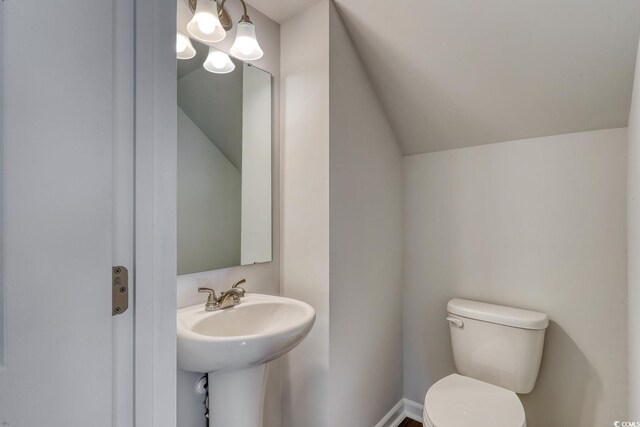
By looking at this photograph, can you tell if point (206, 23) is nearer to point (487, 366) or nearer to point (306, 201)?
point (306, 201)

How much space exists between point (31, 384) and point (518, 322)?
66.4 inches

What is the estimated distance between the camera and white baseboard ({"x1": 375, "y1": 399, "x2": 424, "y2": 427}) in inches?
70.9

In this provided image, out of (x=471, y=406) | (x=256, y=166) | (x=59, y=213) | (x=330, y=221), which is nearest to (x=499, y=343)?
(x=471, y=406)

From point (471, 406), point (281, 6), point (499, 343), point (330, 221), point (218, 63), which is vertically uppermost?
point (281, 6)

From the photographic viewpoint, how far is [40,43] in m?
0.49

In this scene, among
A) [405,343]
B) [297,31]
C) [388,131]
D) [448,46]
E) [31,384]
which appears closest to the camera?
[31,384]

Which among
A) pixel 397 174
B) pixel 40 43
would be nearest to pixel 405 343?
pixel 397 174

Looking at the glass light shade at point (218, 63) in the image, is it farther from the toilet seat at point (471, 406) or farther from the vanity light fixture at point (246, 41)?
the toilet seat at point (471, 406)

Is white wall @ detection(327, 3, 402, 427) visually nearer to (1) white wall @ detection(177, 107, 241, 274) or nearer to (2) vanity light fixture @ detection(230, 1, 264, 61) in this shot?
(2) vanity light fixture @ detection(230, 1, 264, 61)

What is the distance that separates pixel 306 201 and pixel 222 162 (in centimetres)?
41

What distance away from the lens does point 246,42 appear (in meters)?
1.28

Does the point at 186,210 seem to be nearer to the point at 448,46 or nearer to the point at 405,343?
the point at 448,46

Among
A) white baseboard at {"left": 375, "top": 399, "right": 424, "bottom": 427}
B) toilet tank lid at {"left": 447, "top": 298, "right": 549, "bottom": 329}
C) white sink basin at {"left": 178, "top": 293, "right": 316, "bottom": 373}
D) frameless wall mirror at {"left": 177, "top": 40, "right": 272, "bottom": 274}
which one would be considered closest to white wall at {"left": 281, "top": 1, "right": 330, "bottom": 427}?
frameless wall mirror at {"left": 177, "top": 40, "right": 272, "bottom": 274}

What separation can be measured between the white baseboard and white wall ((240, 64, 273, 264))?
120cm
